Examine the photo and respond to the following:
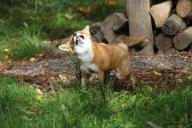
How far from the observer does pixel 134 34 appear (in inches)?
374

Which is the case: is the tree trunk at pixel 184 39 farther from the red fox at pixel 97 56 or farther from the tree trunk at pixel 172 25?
the red fox at pixel 97 56

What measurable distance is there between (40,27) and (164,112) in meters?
5.97

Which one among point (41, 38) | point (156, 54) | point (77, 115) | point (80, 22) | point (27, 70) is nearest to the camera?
point (77, 115)

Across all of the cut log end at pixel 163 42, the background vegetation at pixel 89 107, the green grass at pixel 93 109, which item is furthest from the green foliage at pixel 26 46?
the green grass at pixel 93 109

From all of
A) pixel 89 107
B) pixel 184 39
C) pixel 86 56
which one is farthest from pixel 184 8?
pixel 89 107

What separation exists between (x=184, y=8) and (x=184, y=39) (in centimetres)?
51

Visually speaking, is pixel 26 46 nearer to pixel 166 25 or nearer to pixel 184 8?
pixel 166 25

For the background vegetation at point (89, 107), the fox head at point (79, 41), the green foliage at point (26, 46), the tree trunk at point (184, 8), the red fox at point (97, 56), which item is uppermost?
the tree trunk at point (184, 8)

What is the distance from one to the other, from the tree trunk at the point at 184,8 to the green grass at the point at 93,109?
287 cm

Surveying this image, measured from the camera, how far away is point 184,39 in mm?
9164

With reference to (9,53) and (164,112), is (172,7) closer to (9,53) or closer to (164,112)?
(9,53)

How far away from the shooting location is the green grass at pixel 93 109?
558cm

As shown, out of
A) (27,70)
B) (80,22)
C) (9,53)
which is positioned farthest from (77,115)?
(80,22)

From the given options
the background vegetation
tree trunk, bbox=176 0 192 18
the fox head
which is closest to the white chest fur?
the fox head
